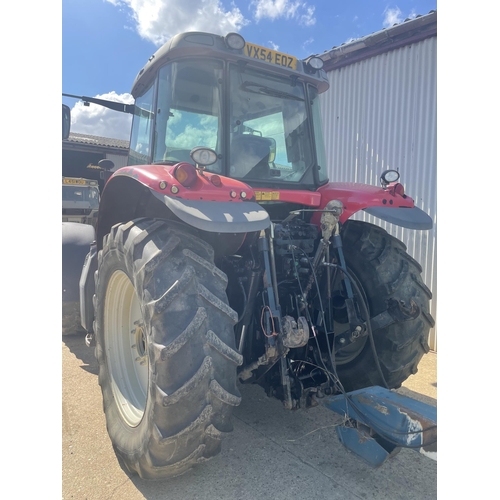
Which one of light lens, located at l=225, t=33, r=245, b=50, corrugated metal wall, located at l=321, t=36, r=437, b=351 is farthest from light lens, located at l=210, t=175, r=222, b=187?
corrugated metal wall, located at l=321, t=36, r=437, b=351

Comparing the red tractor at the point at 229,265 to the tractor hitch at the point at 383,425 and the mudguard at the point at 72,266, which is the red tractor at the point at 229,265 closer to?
the tractor hitch at the point at 383,425

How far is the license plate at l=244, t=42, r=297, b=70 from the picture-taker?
9.15 ft

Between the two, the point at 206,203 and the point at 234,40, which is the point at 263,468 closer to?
the point at 206,203

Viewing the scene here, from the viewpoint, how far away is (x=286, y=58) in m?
3.00

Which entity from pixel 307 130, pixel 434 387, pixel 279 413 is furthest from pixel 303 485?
pixel 307 130

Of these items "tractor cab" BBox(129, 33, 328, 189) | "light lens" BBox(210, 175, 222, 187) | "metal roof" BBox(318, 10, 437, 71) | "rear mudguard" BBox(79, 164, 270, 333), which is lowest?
"rear mudguard" BBox(79, 164, 270, 333)

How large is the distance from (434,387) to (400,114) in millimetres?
3321

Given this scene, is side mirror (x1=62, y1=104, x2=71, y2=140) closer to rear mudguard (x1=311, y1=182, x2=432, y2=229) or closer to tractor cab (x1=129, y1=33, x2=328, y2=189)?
tractor cab (x1=129, y1=33, x2=328, y2=189)

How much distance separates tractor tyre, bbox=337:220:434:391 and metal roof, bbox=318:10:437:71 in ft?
10.6

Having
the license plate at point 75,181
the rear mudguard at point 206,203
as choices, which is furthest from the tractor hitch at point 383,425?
the license plate at point 75,181

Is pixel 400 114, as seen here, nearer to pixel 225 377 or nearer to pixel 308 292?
pixel 308 292

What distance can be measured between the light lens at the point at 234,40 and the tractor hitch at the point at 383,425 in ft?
7.11

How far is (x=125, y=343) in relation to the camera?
9.16 ft

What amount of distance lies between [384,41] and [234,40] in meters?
3.51
